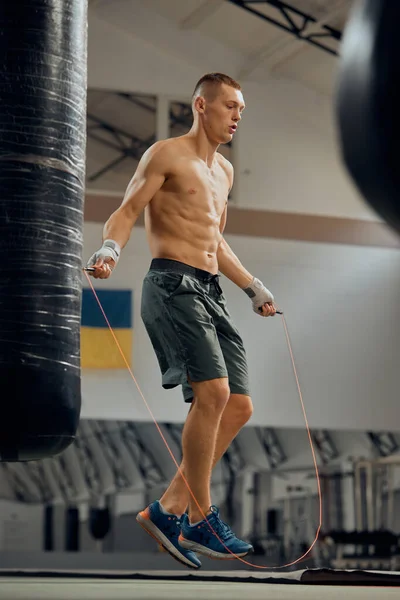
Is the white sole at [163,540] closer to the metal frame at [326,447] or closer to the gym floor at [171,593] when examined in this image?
the gym floor at [171,593]

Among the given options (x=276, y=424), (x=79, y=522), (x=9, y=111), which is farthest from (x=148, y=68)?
(x=9, y=111)

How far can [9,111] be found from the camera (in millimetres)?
2324

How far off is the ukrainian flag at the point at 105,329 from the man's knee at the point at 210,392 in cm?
555

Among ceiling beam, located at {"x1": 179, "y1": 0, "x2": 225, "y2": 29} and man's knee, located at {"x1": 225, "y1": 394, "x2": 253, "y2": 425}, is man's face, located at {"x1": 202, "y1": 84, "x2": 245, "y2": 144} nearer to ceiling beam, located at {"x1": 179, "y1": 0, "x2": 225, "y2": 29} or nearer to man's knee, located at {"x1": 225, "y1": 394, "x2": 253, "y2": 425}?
man's knee, located at {"x1": 225, "y1": 394, "x2": 253, "y2": 425}

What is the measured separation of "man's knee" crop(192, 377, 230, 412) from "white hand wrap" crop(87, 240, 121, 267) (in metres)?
0.38

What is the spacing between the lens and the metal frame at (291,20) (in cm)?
834

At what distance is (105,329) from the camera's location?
8016 millimetres

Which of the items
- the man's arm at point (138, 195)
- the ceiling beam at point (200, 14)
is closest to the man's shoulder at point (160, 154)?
the man's arm at point (138, 195)

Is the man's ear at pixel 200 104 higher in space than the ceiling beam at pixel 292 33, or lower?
lower

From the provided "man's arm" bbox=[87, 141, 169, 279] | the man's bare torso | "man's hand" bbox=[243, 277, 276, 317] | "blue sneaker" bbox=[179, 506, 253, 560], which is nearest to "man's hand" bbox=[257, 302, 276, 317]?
"man's hand" bbox=[243, 277, 276, 317]

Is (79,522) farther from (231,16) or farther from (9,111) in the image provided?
(9,111)

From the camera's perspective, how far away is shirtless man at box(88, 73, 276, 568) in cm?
234

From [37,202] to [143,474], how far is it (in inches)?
271

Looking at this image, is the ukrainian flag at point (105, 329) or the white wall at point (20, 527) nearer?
the ukrainian flag at point (105, 329)
